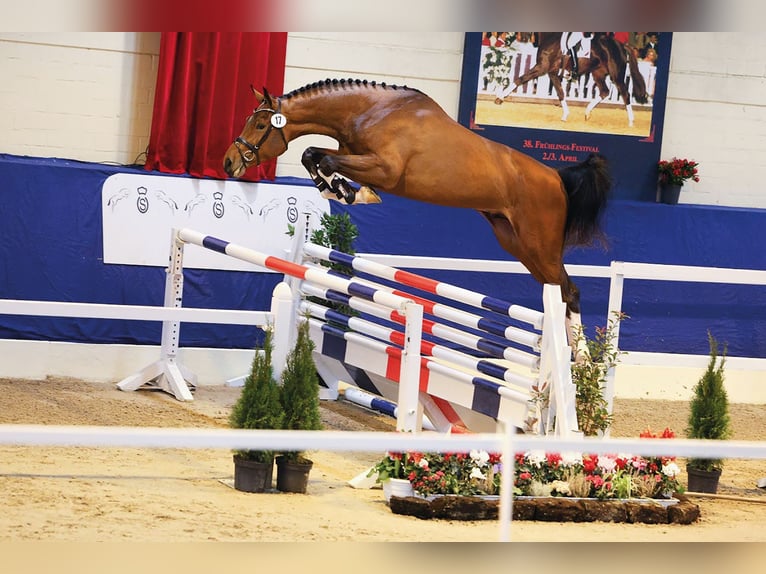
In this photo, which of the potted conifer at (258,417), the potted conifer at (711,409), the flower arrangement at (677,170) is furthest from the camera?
the flower arrangement at (677,170)

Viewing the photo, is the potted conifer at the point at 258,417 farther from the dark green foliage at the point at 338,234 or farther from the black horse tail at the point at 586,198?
the dark green foliage at the point at 338,234

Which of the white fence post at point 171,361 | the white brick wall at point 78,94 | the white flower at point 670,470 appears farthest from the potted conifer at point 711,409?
the white brick wall at point 78,94

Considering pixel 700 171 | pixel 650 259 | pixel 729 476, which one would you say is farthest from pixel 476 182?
pixel 700 171

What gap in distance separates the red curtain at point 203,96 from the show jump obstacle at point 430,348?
2.49 ft

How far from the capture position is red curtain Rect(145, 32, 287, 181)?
20.6 feet

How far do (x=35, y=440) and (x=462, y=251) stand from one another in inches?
229

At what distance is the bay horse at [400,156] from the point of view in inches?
138

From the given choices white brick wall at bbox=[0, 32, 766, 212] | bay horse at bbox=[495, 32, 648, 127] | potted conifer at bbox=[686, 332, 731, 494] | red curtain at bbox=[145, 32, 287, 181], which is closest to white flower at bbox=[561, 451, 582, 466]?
potted conifer at bbox=[686, 332, 731, 494]

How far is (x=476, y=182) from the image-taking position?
3.71 m

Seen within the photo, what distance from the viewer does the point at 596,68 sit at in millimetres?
7242

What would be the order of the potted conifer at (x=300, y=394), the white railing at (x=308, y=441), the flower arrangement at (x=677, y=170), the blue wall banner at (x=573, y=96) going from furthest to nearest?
the flower arrangement at (x=677, y=170) < the blue wall banner at (x=573, y=96) < the potted conifer at (x=300, y=394) < the white railing at (x=308, y=441)

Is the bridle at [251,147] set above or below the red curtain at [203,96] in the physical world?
below

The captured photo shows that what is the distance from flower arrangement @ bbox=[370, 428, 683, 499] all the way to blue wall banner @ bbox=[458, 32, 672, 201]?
338cm

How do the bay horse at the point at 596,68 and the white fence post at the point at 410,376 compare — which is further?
the bay horse at the point at 596,68
